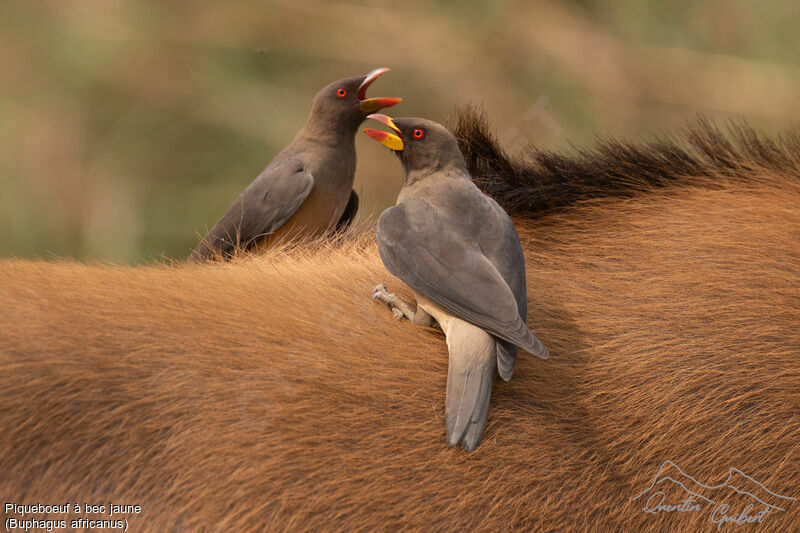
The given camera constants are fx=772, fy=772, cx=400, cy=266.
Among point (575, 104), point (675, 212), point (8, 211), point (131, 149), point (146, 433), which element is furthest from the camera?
point (575, 104)

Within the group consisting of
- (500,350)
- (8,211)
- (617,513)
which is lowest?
(8,211)

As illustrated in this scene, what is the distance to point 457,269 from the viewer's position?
1.60 ft

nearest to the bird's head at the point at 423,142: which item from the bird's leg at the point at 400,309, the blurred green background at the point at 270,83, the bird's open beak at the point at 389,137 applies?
the bird's open beak at the point at 389,137

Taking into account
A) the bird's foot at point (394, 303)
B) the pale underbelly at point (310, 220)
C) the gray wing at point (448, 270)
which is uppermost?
the gray wing at point (448, 270)

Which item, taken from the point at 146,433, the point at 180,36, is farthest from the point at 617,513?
the point at 180,36

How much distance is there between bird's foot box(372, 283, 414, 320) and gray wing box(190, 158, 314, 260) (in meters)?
0.22

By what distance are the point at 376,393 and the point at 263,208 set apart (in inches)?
12.2

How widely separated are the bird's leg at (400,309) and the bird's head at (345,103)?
24 centimetres

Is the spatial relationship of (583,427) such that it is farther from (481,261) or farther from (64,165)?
(64,165)

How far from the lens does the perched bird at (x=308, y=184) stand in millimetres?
→ 755

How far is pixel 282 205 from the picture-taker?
2.48 feet

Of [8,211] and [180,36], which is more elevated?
[180,36]

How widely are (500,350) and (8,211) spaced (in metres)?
1.00

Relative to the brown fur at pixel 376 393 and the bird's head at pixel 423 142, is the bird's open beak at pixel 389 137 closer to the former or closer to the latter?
the bird's head at pixel 423 142
